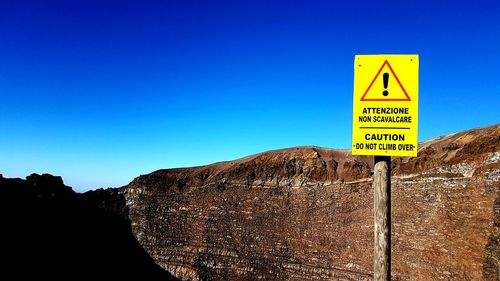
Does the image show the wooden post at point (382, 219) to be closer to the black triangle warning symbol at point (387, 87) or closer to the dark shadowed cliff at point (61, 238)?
the black triangle warning symbol at point (387, 87)

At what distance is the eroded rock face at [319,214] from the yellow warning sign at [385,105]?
44.8ft

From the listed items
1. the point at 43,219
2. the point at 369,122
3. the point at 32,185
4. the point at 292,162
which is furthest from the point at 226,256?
the point at 369,122

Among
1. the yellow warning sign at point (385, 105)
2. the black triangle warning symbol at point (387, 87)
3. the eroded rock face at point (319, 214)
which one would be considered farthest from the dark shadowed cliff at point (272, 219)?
the black triangle warning symbol at point (387, 87)

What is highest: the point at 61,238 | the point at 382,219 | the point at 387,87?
the point at 387,87

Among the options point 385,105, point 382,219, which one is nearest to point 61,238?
point 382,219

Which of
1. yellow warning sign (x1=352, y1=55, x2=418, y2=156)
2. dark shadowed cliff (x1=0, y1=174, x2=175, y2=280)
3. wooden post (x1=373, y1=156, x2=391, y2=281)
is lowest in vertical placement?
dark shadowed cliff (x1=0, y1=174, x2=175, y2=280)

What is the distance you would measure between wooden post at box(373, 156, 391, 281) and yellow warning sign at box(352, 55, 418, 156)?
0.68 ft

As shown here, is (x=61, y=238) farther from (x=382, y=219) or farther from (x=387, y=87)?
(x=387, y=87)

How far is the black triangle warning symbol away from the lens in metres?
3.89

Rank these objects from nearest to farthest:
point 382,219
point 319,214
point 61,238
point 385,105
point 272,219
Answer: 1. point 385,105
2. point 382,219
3. point 319,214
4. point 61,238
5. point 272,219

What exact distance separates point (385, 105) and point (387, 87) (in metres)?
0.19

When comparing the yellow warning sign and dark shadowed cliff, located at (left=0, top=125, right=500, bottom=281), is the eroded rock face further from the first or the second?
the yellow warning sign

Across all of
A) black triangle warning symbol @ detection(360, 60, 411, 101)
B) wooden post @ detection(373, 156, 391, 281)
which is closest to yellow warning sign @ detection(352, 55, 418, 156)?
black triangle warning symbol @ detection(360, 60, 411, 101)

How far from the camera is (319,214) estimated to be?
23391 millimetres
